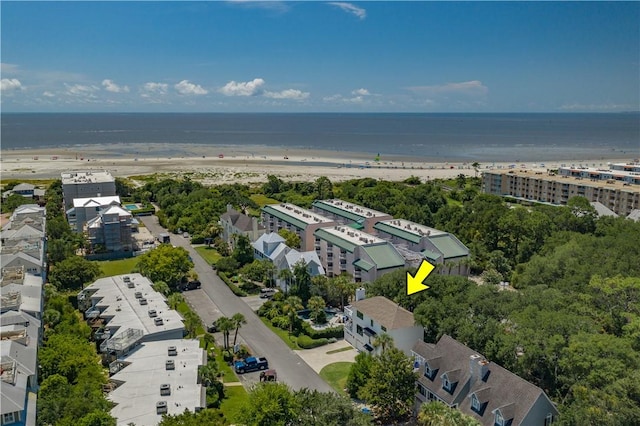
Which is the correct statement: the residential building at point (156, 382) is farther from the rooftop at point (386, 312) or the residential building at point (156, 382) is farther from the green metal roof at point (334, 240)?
the green metal roof at point (334, 240)

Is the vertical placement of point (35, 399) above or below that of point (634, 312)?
below

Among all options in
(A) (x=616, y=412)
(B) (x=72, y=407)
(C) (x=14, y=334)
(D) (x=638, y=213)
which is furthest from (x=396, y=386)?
(D) (x=638, y=213)

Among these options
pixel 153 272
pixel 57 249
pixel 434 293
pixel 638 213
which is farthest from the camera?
pixel 638 213

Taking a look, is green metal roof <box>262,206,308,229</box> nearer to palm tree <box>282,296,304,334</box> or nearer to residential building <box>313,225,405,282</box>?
residential building <box>313,225,405,282</box>

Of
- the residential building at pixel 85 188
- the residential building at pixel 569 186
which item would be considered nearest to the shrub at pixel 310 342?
the residential building at pixel 85 188

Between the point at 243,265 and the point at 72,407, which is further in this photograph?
the point at 243,265

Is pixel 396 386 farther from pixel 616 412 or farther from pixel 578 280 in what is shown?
pixel 578 280

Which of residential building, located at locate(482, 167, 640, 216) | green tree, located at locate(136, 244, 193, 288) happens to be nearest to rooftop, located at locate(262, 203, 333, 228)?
green tree, located at locate(136, 244, 193, 288)
